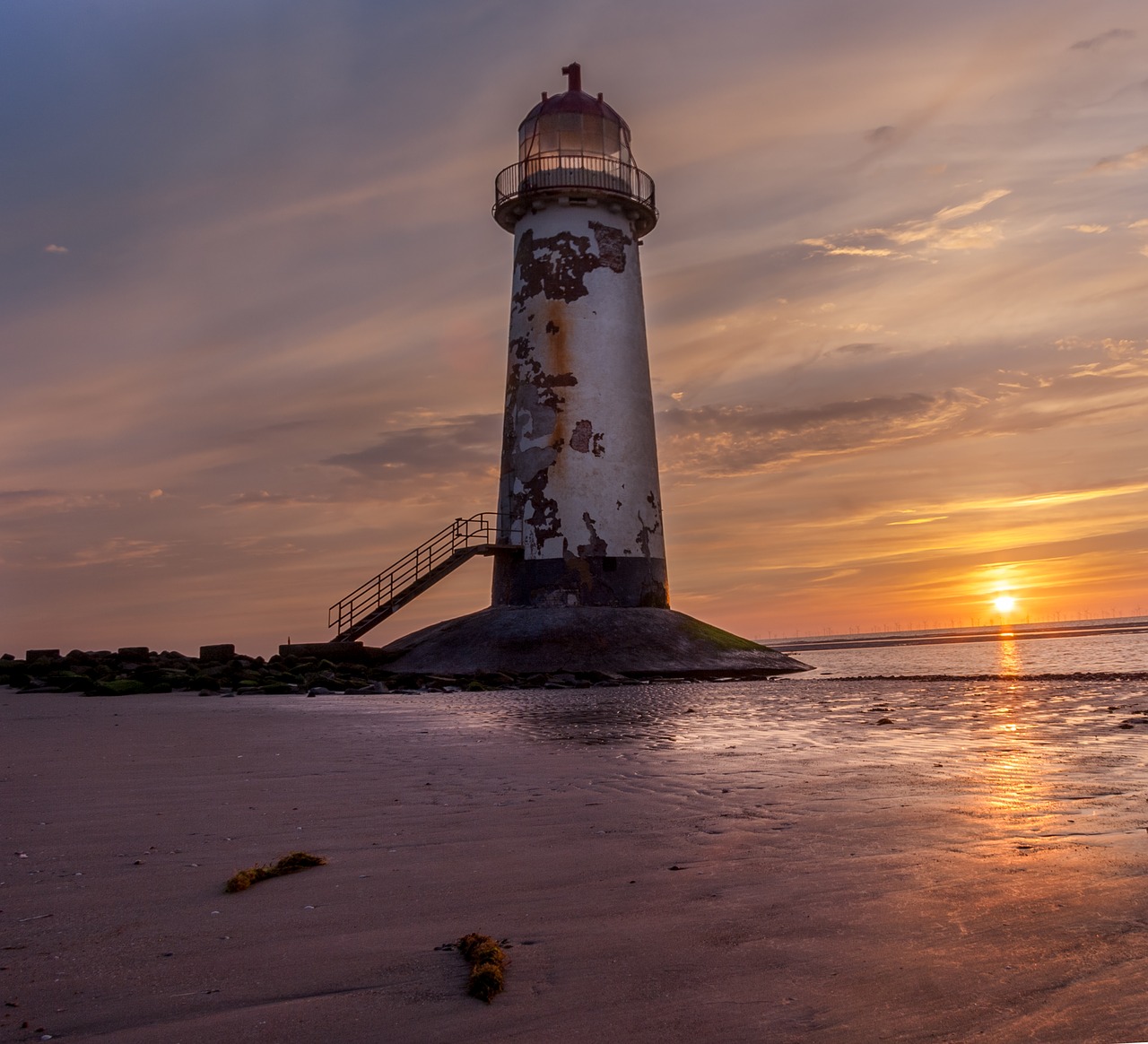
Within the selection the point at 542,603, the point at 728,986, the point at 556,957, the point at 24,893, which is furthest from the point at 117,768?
the point at 542,603

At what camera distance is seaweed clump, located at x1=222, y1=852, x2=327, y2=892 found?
3592mm

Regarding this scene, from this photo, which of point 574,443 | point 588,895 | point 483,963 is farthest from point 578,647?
point 483,963

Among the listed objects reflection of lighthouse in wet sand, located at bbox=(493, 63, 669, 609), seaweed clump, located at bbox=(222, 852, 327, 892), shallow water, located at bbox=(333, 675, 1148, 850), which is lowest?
seaweed clump, located at bbox=(222, 852, 327, 892)

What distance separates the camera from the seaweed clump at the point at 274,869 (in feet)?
11.8

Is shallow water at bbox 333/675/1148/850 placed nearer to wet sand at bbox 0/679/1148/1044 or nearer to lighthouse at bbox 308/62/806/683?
wet sand at bbox 0/679/1148/1044

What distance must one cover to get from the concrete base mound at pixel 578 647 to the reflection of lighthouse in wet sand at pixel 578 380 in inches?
40.0

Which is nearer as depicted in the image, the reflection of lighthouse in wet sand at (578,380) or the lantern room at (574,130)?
the reflection of lighthouse in wet sand at (578,380)

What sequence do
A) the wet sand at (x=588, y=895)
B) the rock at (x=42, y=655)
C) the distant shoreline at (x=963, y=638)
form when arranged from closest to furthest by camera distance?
1. the wet sand at (x=588, y=895)
2. the rock at (x=42, y=655)
3. the distant shoreline at (x=963, y=638)

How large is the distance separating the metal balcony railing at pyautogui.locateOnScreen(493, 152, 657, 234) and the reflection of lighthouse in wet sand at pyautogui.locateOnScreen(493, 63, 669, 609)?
3 centimetres

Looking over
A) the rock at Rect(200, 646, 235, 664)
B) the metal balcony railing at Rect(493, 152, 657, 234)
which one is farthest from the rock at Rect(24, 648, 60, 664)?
the metal balcony railing at Rect(493, 152, 657, 234)

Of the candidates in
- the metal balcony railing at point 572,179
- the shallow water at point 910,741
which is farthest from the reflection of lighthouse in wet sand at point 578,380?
the shallow water at point 910,741

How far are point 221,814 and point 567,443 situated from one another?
19732 mm

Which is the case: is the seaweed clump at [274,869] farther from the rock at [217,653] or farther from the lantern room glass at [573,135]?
the lantern room glass at [573,135]

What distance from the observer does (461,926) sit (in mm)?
3119
